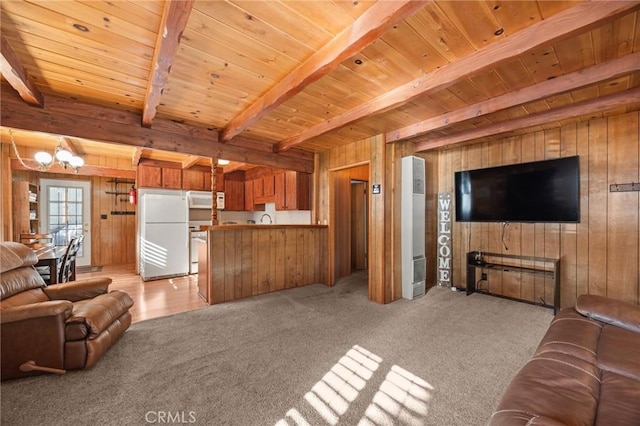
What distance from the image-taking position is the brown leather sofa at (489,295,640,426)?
1.00 meters

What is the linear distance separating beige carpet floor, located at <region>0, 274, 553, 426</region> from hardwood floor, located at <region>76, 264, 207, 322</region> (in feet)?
1.15

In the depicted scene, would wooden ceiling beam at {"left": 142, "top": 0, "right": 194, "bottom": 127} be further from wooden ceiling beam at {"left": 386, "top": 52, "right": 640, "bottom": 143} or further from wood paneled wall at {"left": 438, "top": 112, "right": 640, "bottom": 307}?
wood paneled wall at {"left": 438, "top": 112, "right": 640, "bottom": 307}

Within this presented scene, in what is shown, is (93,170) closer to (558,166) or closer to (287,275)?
(287,275)

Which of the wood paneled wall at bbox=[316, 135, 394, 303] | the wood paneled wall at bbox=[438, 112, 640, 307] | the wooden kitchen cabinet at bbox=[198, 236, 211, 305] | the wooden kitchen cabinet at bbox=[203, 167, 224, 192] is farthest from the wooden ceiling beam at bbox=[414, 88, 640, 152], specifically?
the wooden kitchen cabinet at bbox=[203, 167, 224, 192]

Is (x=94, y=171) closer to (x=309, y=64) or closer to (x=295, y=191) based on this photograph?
(x=295, y=191)

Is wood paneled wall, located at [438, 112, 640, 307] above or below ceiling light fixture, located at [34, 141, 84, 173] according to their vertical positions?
below

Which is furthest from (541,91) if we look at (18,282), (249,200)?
(249,200)

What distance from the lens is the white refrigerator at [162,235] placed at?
16.1 ft

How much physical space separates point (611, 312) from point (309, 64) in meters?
2.78

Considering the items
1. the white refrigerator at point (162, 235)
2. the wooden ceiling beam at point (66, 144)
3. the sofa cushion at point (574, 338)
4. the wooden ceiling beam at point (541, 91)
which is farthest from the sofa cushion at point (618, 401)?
the wooden ceiling beam at point (66, 144)

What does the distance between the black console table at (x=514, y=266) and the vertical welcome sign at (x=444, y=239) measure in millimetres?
335

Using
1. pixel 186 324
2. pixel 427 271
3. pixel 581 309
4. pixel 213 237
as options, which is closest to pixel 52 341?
pixel 186 324

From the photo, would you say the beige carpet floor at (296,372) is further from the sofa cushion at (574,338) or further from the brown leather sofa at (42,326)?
the sofa cushion at (574,338)

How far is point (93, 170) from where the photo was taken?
5.39 meters
